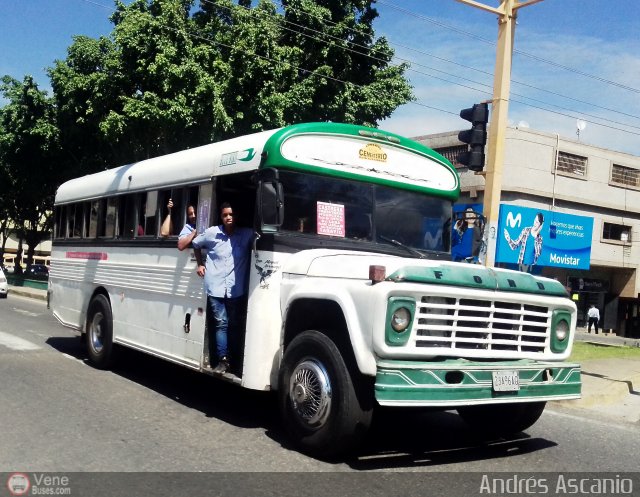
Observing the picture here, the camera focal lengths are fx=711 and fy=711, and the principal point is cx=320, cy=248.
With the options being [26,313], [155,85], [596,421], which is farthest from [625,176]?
[596,421]

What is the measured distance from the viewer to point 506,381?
548 centimetres

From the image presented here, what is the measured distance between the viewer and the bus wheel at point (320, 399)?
526 cm

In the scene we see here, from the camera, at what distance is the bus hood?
5281 mm

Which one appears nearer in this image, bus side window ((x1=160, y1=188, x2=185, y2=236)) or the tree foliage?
bus side window ((x1=160, y1=188, x2=185, y2=236))

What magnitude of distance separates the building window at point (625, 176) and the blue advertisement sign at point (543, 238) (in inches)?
327

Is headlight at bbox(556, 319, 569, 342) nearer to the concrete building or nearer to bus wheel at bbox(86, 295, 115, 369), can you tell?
bus wheel at bbox(86, 295, 115, 369)

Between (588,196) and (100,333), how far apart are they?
31402 mm

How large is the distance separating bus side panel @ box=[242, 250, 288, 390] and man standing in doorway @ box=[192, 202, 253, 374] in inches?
16.5

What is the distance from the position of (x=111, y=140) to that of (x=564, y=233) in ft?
63.5

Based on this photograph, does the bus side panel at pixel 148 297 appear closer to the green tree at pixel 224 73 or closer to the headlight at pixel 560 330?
the headlight at pixel 560 330

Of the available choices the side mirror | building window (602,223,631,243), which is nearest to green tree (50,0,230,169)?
the side mirror

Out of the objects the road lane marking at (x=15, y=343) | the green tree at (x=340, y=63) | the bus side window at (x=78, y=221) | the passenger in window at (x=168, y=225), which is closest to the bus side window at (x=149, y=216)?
the passenger in window at (x=168, y=225)

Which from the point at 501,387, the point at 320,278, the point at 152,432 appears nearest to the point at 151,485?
the point at 152,432

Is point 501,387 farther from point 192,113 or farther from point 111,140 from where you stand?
point 111,140
